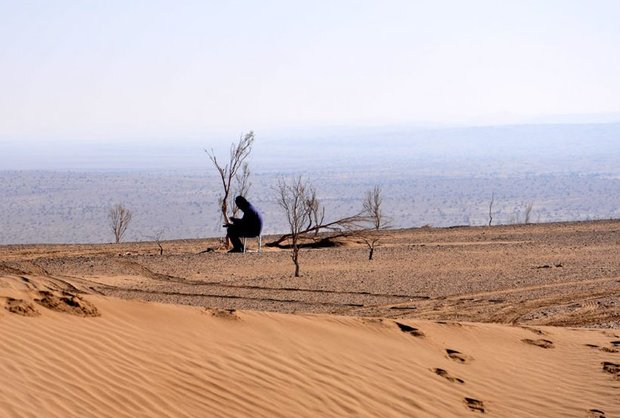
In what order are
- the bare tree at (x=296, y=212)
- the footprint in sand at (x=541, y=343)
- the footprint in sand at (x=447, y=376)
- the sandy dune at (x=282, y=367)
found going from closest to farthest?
the sandy dune at (x=282, y=367) < the footprint in sand at (x=447, y=376) < the footprint in sand at (x=541, y=343) < the bare tree at (x=296, y=212)

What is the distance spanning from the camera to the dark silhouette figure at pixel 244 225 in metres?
28.7

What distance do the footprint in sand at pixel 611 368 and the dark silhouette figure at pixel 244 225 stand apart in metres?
16.5

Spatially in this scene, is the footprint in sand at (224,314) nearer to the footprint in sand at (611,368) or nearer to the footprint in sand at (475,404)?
the footprint in sand at (475,404)

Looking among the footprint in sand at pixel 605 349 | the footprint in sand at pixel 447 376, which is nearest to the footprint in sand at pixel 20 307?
the footprint in sand at pixel 447 376

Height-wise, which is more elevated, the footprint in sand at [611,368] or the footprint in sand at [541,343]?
the footprint in sand at [541,343]

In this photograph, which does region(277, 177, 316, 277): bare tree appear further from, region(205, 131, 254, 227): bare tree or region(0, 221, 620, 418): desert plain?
region(0, 221, 620, 418): desert plain

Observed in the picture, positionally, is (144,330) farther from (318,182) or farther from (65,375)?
(318,182)

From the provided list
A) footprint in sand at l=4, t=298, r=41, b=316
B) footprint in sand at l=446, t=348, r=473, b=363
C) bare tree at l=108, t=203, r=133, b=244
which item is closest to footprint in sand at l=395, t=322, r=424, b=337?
footprint in sand at l=446, t=348, r=473, b=363

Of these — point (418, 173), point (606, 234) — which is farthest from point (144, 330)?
point (418, 173)

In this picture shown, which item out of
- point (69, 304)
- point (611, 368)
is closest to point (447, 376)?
point (611, 368)

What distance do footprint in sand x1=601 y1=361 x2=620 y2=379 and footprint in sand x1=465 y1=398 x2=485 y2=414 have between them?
238 centimetres

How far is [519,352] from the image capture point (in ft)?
43.9

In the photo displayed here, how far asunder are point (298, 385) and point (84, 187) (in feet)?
323

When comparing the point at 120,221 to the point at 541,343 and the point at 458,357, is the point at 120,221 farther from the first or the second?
the point at 458,357
